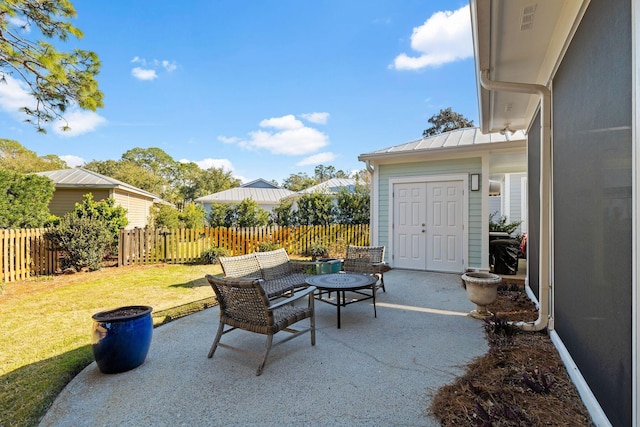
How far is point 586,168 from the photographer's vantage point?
2.11 meters

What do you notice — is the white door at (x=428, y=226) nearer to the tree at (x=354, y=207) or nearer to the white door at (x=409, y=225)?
the white door at (x=409, y=225)

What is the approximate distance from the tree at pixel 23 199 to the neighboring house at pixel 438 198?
870cm

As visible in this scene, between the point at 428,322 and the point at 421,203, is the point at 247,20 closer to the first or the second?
the point at 421,203

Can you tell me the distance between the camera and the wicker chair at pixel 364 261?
197 inches

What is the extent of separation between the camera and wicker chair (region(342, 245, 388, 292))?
5.00m

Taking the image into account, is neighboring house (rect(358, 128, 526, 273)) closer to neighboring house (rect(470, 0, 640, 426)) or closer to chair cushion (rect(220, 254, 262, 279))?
neighboring house (rect(470, 0, 640, 426))

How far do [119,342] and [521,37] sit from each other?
4.53m

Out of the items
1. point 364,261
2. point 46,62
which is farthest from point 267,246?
point 46,62

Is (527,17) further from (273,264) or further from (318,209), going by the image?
(318,209)

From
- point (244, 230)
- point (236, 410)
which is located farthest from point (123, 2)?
point (236, 410)

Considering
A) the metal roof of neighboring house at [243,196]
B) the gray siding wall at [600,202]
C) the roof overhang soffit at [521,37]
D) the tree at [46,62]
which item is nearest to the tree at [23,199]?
the tree at [46,62]

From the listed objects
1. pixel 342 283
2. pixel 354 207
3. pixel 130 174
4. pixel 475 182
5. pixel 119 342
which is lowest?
pixel 119 342

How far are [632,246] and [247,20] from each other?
8.79 m

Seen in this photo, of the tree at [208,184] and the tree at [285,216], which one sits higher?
the tree at [208,184]
